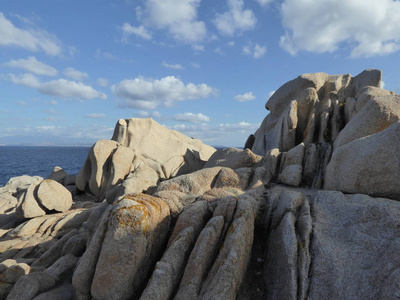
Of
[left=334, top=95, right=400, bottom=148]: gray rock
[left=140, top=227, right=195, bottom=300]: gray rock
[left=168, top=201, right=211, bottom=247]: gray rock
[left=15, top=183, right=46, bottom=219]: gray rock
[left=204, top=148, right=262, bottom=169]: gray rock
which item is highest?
[left=334, top=95, right=400, bottom=148]: gray rock

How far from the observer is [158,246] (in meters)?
12.6

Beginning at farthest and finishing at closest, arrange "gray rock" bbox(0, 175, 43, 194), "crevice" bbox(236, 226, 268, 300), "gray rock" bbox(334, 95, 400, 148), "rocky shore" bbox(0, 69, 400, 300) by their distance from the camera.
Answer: "gray rock" bbox(0, 175, 43, 194), "gray rock" bbox(334, 95, 400, 148), "crevice" bbox(236, 226, 268, 300), "rocky shore" bbox(0, 69, 400, 300)

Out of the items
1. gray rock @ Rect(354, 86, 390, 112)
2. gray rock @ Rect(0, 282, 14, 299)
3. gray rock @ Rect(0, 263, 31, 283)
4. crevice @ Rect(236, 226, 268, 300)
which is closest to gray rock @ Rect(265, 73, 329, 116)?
gray rock @ Rect(354, 86, 390, 112)

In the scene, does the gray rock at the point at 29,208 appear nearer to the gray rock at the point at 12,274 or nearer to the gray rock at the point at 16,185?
the gray rock at the point at 12,274

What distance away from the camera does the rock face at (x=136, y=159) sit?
105 feet

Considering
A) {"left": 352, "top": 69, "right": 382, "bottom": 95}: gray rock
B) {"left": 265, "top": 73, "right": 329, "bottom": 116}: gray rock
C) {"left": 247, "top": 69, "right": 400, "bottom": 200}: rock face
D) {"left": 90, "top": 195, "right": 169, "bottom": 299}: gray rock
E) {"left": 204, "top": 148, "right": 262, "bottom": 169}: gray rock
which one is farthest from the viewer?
{"left": 265, "top": 73, "right": 329, "bottom": 116}: gray rock

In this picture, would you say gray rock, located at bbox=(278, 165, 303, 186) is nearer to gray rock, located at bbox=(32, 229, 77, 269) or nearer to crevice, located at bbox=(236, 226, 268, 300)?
crevice, located at bbox=(236, 226, 268, 300)

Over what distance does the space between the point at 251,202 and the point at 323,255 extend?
450 cm

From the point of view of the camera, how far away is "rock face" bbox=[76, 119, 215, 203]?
3216 centimetres

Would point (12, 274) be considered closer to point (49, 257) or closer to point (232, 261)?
point (49, 257)

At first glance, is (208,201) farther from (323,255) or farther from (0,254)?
(0,254)

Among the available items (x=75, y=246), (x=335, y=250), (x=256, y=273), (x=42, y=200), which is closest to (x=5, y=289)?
(x=75, y=246)

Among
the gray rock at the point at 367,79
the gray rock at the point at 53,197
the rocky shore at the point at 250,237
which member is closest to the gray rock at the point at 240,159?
the rocky shore at the point at 250,237

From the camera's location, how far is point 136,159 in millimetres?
35438
